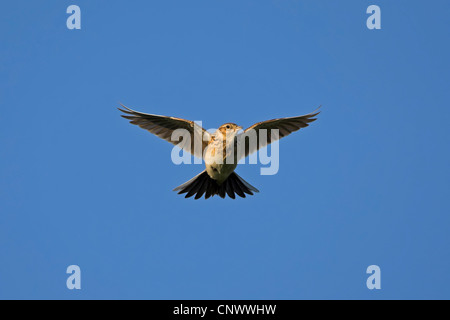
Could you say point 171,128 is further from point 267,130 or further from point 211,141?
point 267,130

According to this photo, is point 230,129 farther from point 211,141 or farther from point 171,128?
point 171,128

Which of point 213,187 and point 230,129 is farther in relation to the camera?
point 213,187

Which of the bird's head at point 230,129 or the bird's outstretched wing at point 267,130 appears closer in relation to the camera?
the bird's head at point 230,129

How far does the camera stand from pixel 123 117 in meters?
14.6

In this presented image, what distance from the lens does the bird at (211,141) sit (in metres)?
14.3

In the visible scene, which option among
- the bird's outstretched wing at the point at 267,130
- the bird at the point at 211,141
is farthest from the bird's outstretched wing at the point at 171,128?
the bird's outstretched wing at the point at 267,130

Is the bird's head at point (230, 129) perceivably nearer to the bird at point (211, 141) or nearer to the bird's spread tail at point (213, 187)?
the bird at point (211, 141)

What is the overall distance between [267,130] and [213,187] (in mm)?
1990

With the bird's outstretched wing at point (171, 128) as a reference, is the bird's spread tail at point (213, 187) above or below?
below

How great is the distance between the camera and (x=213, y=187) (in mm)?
14812

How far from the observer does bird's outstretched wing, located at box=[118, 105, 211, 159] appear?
47.3 ft

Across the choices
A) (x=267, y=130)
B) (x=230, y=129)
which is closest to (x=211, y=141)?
(x=230, y=129)

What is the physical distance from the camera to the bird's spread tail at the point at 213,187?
579 inches

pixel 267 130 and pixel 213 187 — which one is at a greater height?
pixel 267 130
